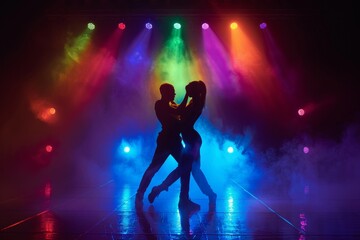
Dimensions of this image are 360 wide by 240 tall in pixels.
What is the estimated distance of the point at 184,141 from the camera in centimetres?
645

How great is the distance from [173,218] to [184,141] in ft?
4.92

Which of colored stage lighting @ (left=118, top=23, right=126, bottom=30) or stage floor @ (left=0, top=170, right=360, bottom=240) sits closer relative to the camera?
stage floor @ (left=0, top=170, right=360, bottom=240)

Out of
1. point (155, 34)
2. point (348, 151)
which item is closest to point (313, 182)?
point (348, 151)

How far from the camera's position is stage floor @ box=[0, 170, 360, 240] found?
4.34m

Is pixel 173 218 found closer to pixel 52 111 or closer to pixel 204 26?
pixel 204 26

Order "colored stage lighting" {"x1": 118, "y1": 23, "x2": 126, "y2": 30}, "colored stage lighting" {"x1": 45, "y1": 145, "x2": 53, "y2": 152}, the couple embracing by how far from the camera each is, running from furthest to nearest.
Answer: "colored stage lighting" {"x1": 45, "y1": 145, "x2": 53, "y2": 152} < "colored stage lighting" {"x1": 118, "y1": 23, "x2": 126, "y2": 30} < the couple embracing

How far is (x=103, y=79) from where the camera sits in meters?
13.0

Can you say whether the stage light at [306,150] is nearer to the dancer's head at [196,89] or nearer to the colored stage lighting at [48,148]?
the dancer's head at [196,89]

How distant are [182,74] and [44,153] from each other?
5167 millimetres

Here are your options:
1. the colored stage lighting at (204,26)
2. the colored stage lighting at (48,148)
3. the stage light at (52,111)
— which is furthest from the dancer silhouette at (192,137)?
the colored stage lighting at (48,148)

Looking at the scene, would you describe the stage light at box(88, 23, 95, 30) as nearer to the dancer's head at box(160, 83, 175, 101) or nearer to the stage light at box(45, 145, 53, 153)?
the stage light at box(45, 145, 53, 153)

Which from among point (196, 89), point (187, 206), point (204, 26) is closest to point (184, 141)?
point (196, 89)

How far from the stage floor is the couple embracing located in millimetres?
261

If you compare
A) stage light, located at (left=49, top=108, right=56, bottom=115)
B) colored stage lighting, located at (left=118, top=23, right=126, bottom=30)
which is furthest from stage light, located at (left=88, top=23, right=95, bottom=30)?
stage light, located at (left=49, top=108, right=56, bottom=115)
